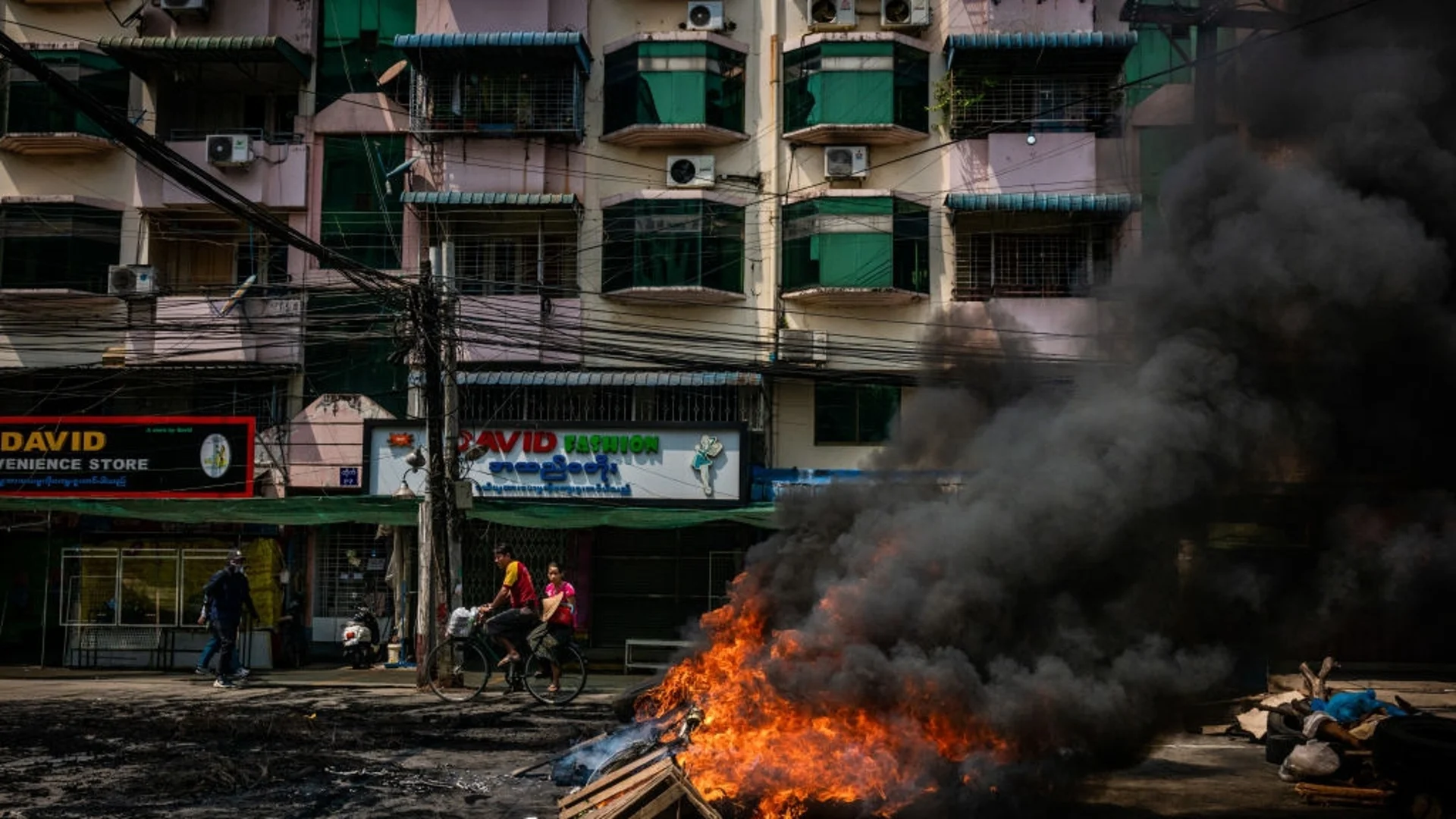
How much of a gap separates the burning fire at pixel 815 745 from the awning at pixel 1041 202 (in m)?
15.1

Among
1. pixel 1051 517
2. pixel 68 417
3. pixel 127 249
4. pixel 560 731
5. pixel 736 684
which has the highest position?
pixel 127 249

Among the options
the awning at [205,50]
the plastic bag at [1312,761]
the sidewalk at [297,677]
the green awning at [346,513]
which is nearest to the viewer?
the plastic bag at [1312,761]

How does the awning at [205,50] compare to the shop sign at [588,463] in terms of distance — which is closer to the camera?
the shop sign at [588,463]

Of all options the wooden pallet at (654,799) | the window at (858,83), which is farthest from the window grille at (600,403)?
the wooden pallet at (654,799)

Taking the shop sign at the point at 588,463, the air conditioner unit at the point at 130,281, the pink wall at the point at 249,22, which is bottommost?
the shop sign at the point at 588,463

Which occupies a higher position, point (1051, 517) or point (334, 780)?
point (1051, 517)

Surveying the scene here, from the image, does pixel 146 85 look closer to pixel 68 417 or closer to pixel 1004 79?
pixel 68 417

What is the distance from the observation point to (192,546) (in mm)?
20781

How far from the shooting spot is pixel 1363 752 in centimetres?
1066

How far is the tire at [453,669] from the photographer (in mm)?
16141

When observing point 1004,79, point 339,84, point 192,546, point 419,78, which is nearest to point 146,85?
point 339,84

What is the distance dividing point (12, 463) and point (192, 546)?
407 cm

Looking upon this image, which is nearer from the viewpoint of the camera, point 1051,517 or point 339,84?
point 1051,517

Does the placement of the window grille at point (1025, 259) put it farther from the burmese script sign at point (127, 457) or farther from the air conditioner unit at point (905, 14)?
the burmese script sign at point (127, 457)
